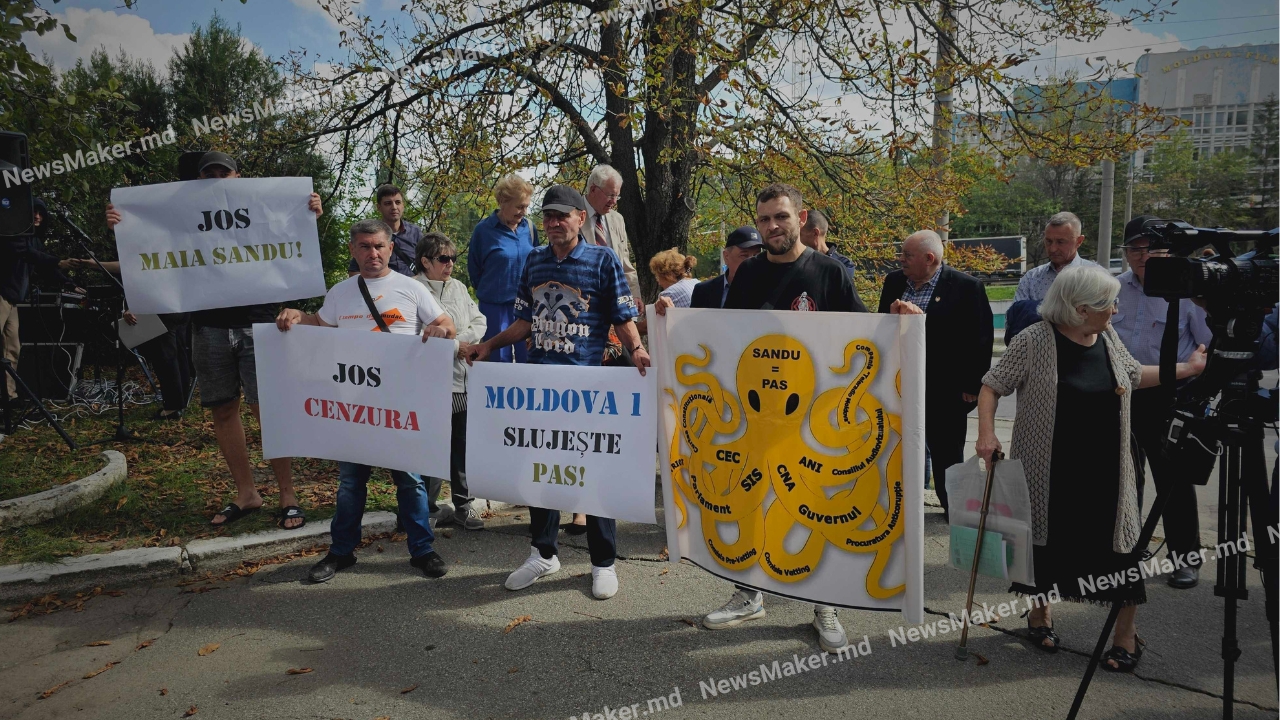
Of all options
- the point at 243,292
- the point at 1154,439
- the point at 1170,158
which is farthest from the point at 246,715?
the point at 1170,158

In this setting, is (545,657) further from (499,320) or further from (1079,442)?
(499,320)

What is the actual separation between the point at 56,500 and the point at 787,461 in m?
4.96

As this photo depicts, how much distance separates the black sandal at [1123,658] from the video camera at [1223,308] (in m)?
1.10

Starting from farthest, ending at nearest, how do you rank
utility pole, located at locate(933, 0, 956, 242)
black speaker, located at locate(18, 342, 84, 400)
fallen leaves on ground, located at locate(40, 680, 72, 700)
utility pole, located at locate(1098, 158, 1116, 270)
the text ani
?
utility pole, located at locate(1098, 158, 1116, 270) < black speaker, located at locate(18, 342, 84, 400) < utility pole, located at locate(933, 0, 956, 242) < the text ani < fallen leaves on ground, located at locate(40, 680, 72, 700)

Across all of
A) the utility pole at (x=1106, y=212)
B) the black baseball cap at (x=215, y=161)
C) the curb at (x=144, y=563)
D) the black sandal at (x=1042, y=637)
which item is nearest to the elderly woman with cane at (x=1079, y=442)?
the black sandal at (x=1042, y=637)

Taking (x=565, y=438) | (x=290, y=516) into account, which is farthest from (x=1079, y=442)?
→ (x=290, y=516)

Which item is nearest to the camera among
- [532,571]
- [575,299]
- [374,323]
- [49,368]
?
[575,299]

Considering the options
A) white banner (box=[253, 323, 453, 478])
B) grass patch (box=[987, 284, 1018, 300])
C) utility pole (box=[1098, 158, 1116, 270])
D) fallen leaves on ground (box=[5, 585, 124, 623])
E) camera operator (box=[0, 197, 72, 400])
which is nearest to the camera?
fallen leaves on ground (box=[5, 585, 124, 623])

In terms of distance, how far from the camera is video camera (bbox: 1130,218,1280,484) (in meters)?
2.68

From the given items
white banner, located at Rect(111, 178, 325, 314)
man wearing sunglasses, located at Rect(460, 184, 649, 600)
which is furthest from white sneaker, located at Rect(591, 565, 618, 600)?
white banner, located at Rect(111, 178, 325, 314)

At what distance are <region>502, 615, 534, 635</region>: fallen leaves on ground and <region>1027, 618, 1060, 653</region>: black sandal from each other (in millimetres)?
2418

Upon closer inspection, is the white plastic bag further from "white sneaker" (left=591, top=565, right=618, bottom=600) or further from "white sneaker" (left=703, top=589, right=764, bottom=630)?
"white sneaker" (left=591, top=565, right=618, bottom=600)

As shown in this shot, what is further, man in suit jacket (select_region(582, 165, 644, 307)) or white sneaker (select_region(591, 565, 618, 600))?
man in suit jacket (select_region(582, 165, 644, 307))

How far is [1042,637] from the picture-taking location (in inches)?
144
